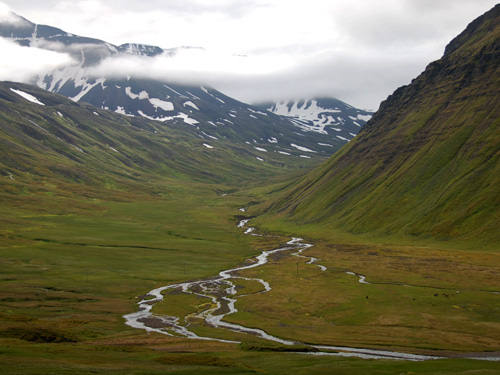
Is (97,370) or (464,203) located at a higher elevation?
(464,203)

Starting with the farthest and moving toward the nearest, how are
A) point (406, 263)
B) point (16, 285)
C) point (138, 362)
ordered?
1. point (406, 263)
2. point (16, 285)
3. point (138, 362)

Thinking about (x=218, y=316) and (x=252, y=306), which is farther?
(x=252, y=306)

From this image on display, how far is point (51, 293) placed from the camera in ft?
379

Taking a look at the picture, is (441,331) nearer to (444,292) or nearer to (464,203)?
(444,292)

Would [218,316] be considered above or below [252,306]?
below

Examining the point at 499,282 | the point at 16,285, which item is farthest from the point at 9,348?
the point at 499,282

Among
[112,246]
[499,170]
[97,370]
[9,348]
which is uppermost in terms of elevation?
[499,170]

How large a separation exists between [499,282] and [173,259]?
104284 millimetres

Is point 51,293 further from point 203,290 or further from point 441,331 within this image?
point 441,331

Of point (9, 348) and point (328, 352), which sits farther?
point (328, 352)

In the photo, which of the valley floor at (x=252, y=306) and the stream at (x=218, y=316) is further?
the stream at (x=218, y=316)

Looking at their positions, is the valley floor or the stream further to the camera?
the stream

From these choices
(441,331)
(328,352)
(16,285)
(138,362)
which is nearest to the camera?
(138,362)

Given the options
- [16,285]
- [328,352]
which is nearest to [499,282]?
[328,352]
